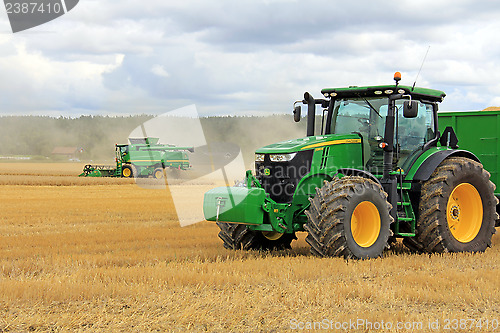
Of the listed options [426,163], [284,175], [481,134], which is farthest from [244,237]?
[481,134]

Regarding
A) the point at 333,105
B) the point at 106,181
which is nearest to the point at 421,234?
the point at 333,105

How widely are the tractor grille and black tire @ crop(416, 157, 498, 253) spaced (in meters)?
2.20

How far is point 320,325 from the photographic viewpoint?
18.6ft

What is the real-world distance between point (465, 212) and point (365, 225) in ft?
8.39

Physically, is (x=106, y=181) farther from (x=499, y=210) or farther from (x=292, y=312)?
(x=292, y=312)

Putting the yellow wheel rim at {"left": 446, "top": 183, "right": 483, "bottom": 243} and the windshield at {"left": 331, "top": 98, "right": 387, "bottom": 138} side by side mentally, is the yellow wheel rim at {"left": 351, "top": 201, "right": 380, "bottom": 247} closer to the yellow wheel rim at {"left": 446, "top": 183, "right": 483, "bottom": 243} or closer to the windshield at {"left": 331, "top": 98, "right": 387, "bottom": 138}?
the windshield at {"left": 331, "top": 98, "right": 387, "bottom": 138}

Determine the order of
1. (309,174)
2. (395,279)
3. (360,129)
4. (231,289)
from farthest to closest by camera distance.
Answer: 1. (360,129)
2. (309,174)
3. (395,279)
4. (231,289)

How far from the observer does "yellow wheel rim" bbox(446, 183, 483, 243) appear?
1031 cm

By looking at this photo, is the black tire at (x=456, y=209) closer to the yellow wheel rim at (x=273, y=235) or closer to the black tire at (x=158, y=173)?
the yellow wheel rim at (x=273, y=235)

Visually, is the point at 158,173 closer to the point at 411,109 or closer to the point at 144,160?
the point at 144,160

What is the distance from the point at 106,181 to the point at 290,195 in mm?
30327

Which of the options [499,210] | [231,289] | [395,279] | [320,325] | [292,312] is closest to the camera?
[320,325]

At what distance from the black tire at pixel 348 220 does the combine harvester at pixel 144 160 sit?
1438 inches

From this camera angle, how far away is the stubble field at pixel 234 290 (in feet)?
19.1
